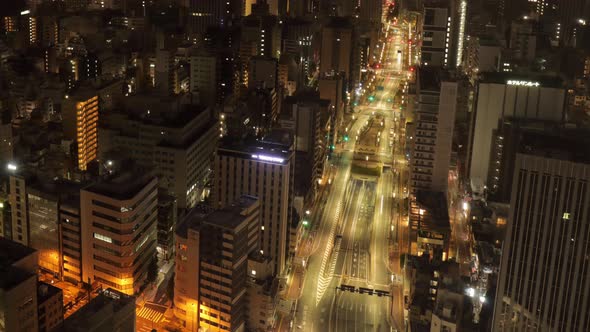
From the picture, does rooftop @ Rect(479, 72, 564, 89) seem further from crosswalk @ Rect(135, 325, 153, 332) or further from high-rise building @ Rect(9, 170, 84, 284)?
crosswalk @ Rect(135, 325, 153, 332)

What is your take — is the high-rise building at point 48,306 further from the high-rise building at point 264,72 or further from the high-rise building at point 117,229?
the high-rise building at point 264,72

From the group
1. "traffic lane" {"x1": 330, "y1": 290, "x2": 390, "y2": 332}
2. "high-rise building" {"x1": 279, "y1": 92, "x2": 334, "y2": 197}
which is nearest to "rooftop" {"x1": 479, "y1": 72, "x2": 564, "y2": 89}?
"high-rise building" {"x1": 279, "y1": 92, "x2": 334, "y2": 197}

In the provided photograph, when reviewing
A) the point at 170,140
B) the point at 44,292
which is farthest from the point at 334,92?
the point at 44,292

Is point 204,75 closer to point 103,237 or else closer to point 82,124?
point 82,124

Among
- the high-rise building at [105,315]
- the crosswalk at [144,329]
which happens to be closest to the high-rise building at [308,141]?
the crosswalk at [144,329]

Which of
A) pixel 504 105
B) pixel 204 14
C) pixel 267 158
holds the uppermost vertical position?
pixel 204 14
